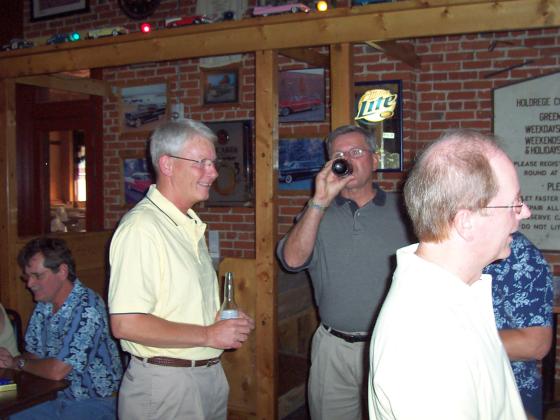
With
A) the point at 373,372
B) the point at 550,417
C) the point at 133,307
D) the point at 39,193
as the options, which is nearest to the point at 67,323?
the point at 133,307

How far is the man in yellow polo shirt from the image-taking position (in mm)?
1948

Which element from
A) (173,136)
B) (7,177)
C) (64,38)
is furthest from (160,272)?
(7,177)

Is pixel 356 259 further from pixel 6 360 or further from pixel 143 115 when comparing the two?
pixel 143 115

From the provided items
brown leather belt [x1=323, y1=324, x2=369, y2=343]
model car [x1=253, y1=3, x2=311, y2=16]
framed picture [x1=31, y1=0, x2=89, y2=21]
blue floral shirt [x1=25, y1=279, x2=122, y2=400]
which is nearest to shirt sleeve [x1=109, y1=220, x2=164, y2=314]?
blue floral shirt [x1=25, y1=279, x2=122, y2=400]

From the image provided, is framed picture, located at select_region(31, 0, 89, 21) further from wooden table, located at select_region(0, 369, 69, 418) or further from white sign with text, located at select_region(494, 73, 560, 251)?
wooden table, located at select_region(0, 369, 69, 418)

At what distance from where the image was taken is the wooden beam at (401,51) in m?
3.72

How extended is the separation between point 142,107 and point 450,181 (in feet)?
16.9

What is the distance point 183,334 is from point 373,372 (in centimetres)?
101

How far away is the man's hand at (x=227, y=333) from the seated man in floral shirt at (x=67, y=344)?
0.92 m

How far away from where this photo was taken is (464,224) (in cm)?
115

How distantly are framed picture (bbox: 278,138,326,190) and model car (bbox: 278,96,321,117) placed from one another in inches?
10.5

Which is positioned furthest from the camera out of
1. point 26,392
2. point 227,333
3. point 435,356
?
point 26,392

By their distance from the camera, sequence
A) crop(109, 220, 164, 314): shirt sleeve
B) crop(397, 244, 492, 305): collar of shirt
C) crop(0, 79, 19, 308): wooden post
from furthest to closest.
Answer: crop(0, 79, 19, 308): wooden post < crop(109, 220, 164, 314): shirt sleeve < crop(397, 244, 492, 305): collar of shirt

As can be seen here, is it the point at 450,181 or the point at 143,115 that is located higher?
the point at 143,115
